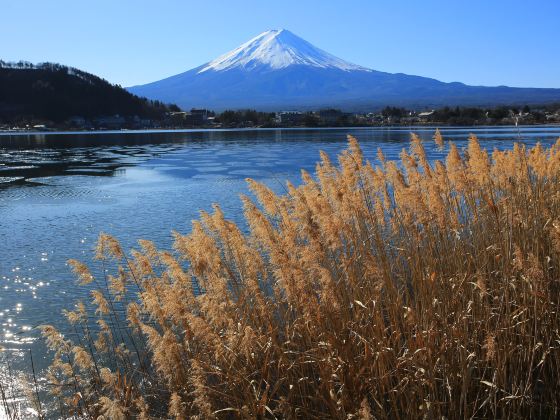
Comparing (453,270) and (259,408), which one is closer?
(259,408)

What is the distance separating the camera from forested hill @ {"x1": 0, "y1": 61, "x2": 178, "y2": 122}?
9438cm

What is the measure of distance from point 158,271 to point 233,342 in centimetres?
445

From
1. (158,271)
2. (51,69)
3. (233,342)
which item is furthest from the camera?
(51,69)

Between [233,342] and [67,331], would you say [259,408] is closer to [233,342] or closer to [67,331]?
[233,342]

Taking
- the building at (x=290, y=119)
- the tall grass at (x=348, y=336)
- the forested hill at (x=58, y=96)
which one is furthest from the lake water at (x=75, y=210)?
the forested hill at (x=58, y=96)

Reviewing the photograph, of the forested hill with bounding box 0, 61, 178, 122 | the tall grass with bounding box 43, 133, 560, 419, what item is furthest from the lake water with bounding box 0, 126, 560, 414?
the forested hill with bounding box 0, 61, 178, 122

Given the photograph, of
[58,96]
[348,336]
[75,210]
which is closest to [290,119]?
[58,96]

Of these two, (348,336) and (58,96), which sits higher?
(58,96)

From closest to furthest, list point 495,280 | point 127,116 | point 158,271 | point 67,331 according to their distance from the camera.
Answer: point 495,280
point 67,331
point 158,271
point 127,116

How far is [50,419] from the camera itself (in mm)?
4707

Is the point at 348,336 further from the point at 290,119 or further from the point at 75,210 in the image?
the point at 290,119

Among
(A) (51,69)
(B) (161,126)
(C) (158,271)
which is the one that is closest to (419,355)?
(C) (158,271)

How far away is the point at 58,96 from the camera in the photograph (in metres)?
98.5

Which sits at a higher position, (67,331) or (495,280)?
(495,280)
